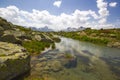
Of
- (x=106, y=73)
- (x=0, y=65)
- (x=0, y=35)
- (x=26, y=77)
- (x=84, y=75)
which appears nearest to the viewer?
(x=0, y=65)

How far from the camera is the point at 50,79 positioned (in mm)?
18719

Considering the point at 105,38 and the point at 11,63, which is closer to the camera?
the point at 11,63

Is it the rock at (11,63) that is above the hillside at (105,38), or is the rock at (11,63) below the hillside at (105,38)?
above

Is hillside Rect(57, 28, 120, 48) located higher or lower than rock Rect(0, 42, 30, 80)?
lower

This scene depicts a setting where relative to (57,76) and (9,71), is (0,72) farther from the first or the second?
(57,76)

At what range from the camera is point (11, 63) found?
54.6 feet

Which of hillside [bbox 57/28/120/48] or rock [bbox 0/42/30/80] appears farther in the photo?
hillside [bbox 57/28/120/48]

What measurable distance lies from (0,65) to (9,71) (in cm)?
170

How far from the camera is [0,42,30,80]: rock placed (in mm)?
15664

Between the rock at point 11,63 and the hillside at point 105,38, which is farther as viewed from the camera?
the hillside at point 105,38

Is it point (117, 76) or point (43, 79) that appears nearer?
point (43, 79)

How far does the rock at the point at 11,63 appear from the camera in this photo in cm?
1566

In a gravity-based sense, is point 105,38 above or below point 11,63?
below

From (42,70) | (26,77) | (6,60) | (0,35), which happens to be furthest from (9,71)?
(0,35)
